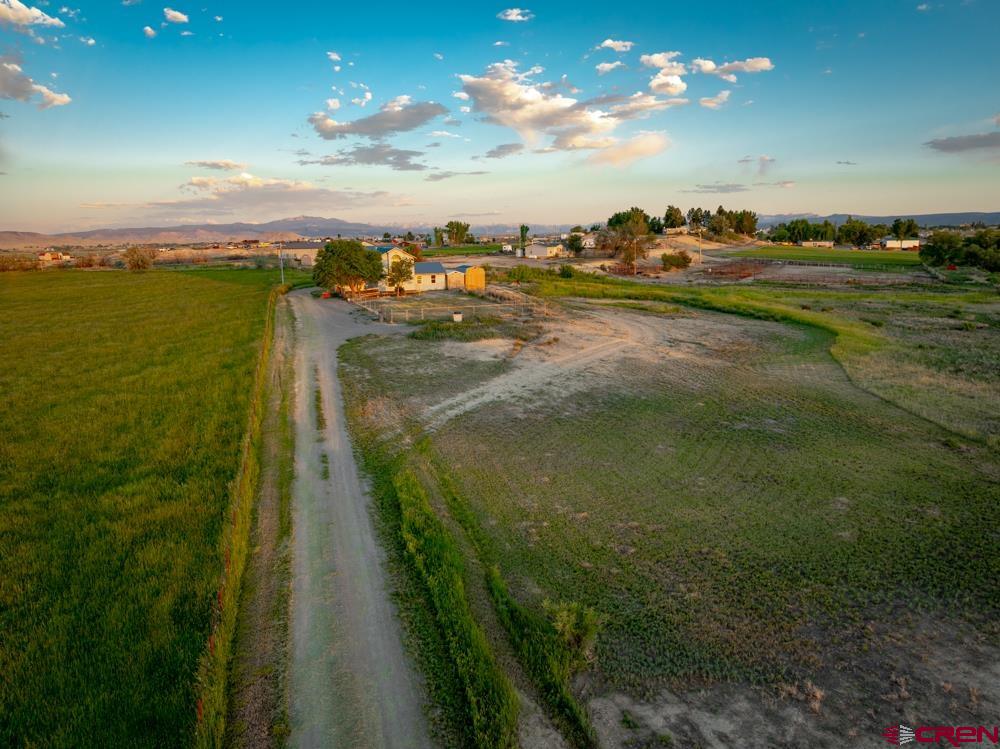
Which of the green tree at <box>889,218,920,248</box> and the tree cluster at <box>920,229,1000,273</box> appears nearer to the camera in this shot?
the tree cluster at <box>920,229,1000,273</box>

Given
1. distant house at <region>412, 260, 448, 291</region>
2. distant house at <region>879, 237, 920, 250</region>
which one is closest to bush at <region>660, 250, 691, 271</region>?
distant house at <region>412, 260, 448, 291</region>

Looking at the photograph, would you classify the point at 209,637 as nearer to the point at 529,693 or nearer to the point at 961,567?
the point at 529,693

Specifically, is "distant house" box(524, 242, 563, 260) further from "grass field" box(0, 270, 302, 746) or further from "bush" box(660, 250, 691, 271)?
"grass field" box(0, 270, 302, 746)

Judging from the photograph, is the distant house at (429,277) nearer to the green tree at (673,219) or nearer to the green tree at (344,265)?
the green tree at (344,265)

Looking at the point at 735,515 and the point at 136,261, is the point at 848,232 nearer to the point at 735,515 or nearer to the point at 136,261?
the point at 735,515

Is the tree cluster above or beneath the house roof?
above

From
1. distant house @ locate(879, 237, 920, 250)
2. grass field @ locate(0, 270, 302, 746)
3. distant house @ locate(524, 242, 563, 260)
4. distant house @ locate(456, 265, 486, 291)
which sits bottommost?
grass field @ locate(0, 270, 302, 746)
